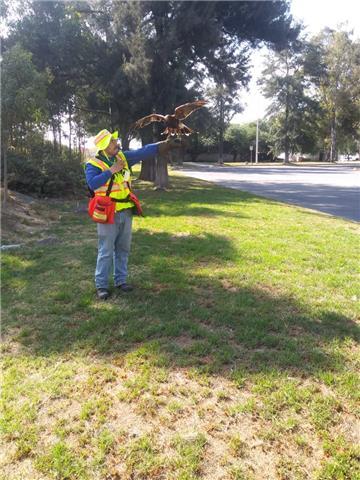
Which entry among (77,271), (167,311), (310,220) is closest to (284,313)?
(167,311)

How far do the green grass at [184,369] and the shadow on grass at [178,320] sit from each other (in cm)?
2

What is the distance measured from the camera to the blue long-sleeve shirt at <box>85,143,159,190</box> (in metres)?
4.27

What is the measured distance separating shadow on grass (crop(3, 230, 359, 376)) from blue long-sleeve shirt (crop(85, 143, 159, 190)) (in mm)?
1273

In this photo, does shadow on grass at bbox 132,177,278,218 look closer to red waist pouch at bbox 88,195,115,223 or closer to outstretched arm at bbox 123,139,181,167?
outstretched arm at bbox 123,139,181,167

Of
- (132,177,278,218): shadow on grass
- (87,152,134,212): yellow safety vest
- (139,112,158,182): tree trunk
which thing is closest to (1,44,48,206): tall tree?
(132,177,278,218): shadow on grass

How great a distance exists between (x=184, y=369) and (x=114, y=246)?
2.03 m

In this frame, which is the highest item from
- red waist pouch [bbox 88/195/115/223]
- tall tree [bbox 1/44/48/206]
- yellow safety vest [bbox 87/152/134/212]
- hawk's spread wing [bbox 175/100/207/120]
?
tall tree [bbox 1/44/48/206]

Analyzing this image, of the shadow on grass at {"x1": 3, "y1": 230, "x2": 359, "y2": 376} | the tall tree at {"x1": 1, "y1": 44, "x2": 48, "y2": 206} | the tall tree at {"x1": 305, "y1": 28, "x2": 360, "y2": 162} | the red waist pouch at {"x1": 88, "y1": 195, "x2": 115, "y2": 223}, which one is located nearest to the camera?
the shadow on grass at {"x1": 3, "y1": 230, "x2": 359, "y2": 376}

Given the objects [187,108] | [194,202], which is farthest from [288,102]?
[187,108]

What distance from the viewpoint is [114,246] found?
16.1 ft

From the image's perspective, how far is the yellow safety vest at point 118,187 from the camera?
440 centimetres

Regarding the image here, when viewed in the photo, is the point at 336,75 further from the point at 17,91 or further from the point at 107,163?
the point at 107,163

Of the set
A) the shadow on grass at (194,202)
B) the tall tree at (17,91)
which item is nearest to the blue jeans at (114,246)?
the shadow on grass at (194,202)

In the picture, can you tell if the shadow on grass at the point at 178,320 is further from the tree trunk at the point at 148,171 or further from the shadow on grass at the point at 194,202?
the tree trunk at the point at 148,171
